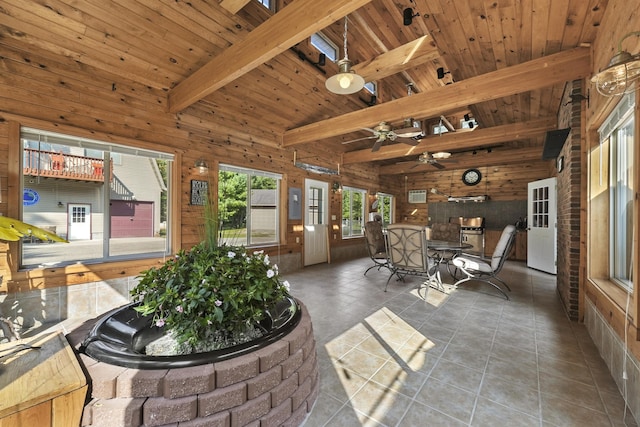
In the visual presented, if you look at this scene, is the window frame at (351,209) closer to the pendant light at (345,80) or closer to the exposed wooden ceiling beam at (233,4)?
the pendant light at (345,80)

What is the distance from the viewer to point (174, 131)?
386cm

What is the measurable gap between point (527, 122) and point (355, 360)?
5270mm

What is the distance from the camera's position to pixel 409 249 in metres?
4.00

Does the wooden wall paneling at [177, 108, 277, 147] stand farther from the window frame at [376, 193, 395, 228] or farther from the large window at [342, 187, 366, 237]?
the window frame at [376, 193, 395, 228]

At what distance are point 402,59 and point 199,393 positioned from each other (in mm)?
4026

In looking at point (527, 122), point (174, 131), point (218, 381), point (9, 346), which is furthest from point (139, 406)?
point (527, 122)

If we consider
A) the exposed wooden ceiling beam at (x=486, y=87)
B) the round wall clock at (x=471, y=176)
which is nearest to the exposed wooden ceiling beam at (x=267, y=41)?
the exposed wooden ceiling beam at (x=486, y=87)

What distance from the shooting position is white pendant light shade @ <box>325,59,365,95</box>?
2660 mm

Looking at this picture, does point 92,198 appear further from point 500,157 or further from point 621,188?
point 500,157

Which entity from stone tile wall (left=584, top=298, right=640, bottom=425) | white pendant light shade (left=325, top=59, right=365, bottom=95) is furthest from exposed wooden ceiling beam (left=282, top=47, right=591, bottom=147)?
stone tile wall (left=584, top=298, right=640, bottom=425)

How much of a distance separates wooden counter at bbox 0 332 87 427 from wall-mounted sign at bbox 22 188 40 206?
2.54 metres

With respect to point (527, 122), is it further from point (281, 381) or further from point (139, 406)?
point (139, 406)

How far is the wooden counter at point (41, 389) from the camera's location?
2.97ft

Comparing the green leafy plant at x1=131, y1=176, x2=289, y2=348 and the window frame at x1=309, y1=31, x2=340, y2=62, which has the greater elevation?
the window frame at x1=309, y1=31, x2=340, y2=62
